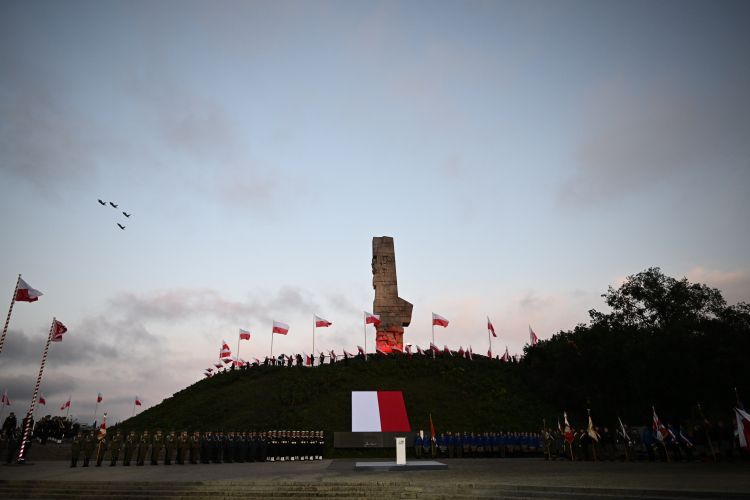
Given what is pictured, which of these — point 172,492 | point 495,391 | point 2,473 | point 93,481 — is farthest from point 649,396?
point 2,473

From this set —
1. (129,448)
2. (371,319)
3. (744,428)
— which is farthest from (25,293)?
(744,428)

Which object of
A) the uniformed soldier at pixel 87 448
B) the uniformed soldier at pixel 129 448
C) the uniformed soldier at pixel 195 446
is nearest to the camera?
the uniformed soldier at pixel 87 448

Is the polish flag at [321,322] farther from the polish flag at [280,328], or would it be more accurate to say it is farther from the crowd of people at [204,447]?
the crowd of people at [204,447]

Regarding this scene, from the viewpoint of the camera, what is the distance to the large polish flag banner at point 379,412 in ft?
89.6

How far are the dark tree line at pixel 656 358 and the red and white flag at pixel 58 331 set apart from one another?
27717 millimetres

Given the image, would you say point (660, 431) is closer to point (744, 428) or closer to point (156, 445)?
point (744, 428)

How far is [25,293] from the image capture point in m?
18.7

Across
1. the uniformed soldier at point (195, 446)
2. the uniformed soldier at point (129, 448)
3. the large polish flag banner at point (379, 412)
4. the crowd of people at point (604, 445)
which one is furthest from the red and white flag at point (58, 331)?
the crowd of people at point (604, 445)

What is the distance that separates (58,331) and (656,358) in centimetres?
2874

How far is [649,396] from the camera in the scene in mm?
26953

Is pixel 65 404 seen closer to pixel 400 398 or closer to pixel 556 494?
pixel 400 398

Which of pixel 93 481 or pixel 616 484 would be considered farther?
pixel 93 481

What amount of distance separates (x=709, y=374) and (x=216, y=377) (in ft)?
108

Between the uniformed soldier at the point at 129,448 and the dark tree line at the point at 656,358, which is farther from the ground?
the dark tree line at the point at 656,358
